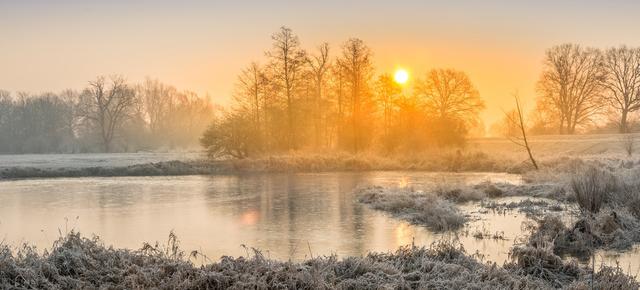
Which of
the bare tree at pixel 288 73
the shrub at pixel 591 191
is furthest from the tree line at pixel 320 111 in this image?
the shrub at pixel 591 191

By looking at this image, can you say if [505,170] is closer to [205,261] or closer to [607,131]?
[205,261]

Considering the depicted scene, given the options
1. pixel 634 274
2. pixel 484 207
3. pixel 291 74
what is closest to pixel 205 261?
pixel 634 274

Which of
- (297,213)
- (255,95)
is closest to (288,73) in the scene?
(255,95)

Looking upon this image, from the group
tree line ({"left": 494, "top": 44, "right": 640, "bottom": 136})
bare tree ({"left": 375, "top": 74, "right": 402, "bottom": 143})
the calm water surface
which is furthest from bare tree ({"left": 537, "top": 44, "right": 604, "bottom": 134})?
the calm water surface

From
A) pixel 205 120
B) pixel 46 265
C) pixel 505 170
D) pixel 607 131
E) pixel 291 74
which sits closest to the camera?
pixel 46 265

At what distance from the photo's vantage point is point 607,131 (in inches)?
2366

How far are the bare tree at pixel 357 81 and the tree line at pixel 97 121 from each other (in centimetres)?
3325

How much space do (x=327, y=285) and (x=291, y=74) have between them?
1377 inches

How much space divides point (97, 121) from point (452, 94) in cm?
4170

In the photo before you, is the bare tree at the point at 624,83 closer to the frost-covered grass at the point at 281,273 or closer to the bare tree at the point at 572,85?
the bare tree at the point at 572,85

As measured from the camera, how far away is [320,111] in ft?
158

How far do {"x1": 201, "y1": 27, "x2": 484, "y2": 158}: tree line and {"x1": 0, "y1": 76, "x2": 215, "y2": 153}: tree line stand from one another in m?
29.2

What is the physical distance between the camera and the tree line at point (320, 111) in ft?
132

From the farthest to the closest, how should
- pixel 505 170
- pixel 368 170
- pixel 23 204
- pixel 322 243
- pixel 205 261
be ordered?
1. pixel 368 170
2. pixel 505 170
3. pixel 23 204
4. pixel 322 243
5. pixel 205 261
